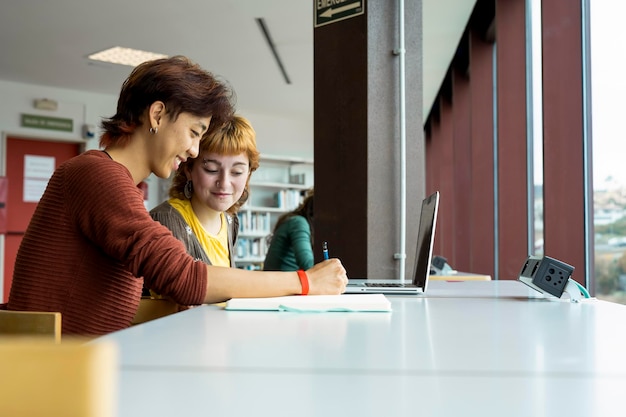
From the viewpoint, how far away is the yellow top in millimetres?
2324

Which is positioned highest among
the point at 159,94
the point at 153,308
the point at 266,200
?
the point at 266,200

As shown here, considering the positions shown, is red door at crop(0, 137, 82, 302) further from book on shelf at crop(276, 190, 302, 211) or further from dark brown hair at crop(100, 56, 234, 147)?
dark brown hair at crop(100, 56, 234, 147)

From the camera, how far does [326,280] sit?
1611mm

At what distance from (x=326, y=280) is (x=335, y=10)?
2.11 m

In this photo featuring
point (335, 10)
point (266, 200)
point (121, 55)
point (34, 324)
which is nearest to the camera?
point (34, 324)

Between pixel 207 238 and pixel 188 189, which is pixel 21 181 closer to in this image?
pixel 188 189

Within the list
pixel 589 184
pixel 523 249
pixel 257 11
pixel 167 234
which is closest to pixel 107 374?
pixel 167 234

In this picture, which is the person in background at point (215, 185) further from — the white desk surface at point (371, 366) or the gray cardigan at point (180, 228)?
the white desk surface at point (371, 366)

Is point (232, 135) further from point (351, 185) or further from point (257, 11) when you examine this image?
point (257, 11)

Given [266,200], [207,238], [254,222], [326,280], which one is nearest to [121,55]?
[254,222]

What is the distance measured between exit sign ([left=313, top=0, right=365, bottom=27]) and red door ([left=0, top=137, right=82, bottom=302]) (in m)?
5.88

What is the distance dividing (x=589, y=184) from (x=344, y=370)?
3024 mm

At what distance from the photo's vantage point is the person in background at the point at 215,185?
2.37 meters

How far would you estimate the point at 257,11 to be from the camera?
19.0 ft
